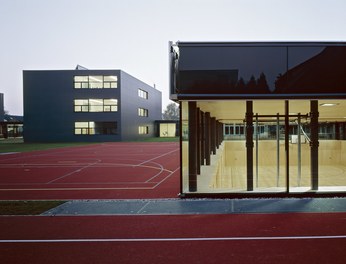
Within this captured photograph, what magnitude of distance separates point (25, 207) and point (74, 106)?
146 ft

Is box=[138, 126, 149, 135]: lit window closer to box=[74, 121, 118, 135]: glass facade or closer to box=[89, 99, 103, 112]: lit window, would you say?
box=[74, 121, 118, 135]: glass facade

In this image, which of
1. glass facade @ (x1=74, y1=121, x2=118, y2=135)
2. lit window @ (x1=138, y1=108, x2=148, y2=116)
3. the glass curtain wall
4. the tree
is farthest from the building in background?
the tree

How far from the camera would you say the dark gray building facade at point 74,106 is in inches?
2083

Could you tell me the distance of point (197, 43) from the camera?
11125mm

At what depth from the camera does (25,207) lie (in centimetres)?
1064

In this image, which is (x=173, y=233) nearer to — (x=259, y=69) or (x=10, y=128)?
(x=259, y=69)

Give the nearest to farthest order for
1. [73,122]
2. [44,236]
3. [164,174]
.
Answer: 1. [44,236]
2. [164,174]
3. [73,122]

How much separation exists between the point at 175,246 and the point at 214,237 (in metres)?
1.01

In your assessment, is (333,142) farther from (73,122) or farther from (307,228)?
(73,122)

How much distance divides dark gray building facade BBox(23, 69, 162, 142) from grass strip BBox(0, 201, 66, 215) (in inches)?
1643

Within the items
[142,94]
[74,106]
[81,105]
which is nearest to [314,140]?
[81,105]

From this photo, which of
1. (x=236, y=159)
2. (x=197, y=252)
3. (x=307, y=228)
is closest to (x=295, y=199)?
(x=307, y=228)

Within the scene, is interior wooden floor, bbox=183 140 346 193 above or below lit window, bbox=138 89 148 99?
below

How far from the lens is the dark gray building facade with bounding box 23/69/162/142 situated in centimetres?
5291
